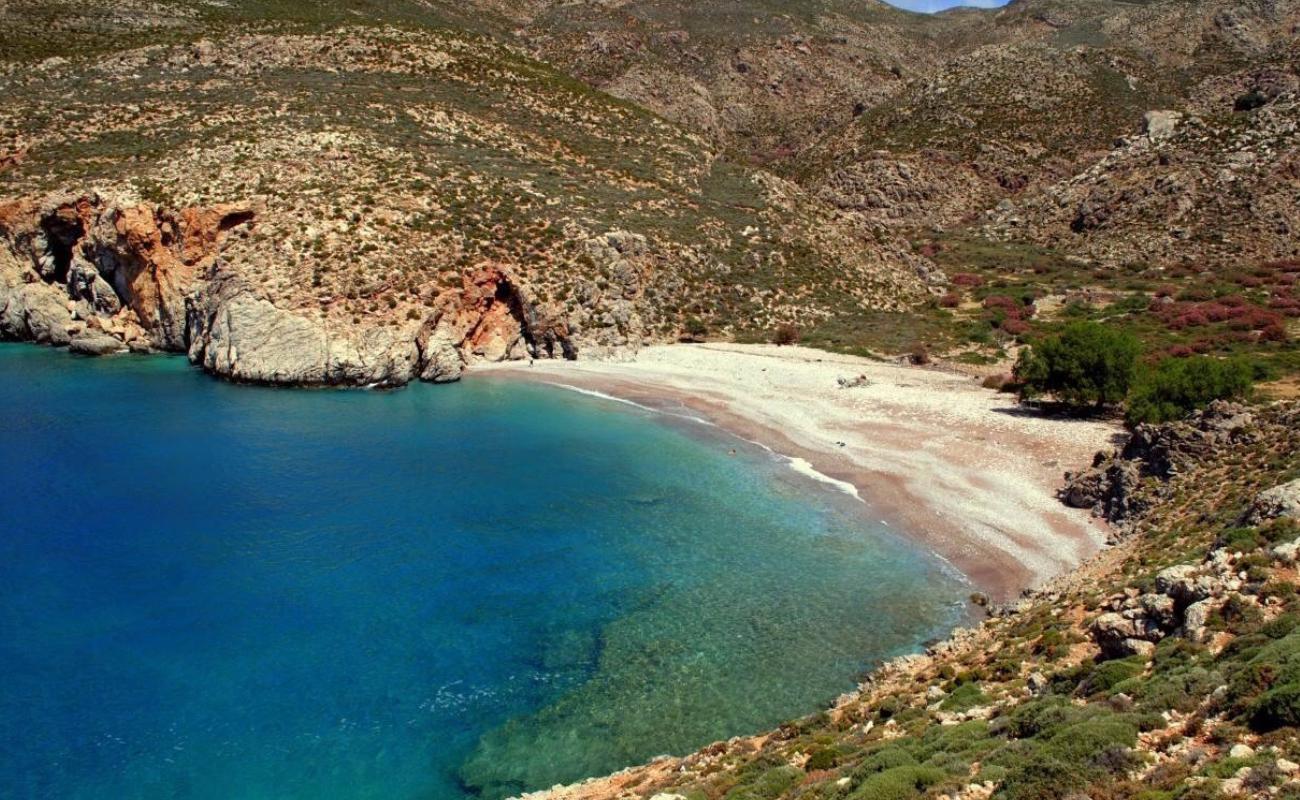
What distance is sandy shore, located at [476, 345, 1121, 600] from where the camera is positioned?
26.8 m

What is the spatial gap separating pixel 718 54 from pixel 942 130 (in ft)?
135

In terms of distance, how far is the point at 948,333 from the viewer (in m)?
58.5

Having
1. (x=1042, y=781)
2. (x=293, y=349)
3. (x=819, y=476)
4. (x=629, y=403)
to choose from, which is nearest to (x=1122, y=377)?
(x=819, y=476)

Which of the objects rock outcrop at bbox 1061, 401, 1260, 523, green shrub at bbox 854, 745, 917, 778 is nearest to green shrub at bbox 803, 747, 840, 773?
green shrub at bbox 854, 745, 917, 778

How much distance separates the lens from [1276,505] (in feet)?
56.5

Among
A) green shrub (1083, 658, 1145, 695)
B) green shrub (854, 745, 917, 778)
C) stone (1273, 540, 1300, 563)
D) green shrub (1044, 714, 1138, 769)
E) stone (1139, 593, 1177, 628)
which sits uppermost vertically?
stone (1273, 540, 1300, 563)

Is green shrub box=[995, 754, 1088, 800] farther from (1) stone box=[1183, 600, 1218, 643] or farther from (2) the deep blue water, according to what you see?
(2) the deep blue water

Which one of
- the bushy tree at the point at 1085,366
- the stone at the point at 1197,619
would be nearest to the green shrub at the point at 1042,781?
the stone at the point at 1197,619

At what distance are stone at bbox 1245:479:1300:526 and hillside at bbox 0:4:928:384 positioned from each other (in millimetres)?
39590

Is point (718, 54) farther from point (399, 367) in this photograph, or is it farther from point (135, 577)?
point (135, 577)

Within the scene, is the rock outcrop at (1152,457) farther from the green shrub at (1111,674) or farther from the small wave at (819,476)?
the green shrub at (1111,674)

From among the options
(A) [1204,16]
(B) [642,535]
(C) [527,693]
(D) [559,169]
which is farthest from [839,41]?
(C) [527,693]

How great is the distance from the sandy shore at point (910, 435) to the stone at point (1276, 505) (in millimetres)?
7094

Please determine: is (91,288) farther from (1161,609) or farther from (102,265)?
(1161,609)
